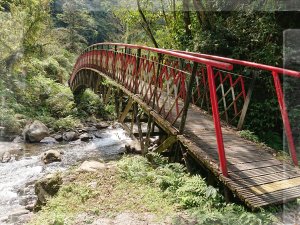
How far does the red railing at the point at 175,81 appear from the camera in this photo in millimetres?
Answer: 5875

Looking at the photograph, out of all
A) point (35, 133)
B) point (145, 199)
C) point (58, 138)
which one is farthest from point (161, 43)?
point (145, 199)

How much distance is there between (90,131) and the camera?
1797 cm

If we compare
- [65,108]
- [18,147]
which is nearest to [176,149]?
[18,147]

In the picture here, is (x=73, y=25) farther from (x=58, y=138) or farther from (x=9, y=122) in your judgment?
(x=58, y=138)

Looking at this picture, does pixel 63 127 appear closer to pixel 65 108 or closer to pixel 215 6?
pixel 65 108

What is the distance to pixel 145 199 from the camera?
4.73 meters

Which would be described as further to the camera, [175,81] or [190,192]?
[175,81]

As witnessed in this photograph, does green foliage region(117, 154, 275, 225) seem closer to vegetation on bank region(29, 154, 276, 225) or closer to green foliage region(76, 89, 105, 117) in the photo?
vegetation on bank region(29, 154, 276, 225)

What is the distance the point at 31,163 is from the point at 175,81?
767 cm

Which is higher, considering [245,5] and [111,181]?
[245,5]

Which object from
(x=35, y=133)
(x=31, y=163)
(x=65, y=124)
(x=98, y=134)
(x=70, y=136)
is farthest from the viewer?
(x=65, y=124)

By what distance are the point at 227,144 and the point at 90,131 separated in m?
13.2

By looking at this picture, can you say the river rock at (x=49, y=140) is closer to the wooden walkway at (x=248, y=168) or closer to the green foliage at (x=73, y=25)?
the wooden walkway at (x=248, y=168)

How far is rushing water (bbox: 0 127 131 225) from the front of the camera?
7.96 metres
